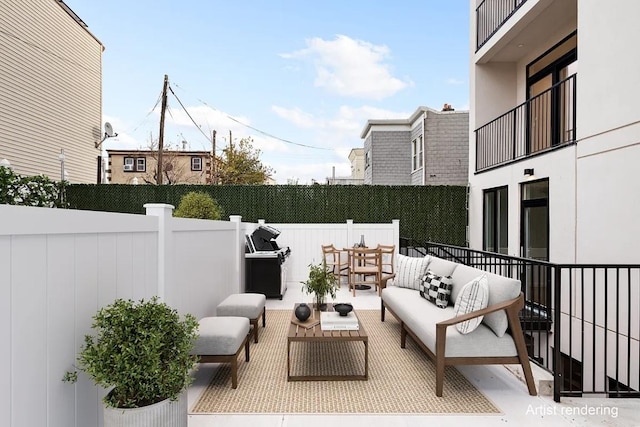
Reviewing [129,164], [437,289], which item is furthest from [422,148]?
[129,164]

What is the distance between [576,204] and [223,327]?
16.2ft

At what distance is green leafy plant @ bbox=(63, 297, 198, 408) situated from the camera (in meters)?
1.79

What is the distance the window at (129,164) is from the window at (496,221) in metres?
21.9

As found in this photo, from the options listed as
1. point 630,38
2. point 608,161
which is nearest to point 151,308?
point 608,161

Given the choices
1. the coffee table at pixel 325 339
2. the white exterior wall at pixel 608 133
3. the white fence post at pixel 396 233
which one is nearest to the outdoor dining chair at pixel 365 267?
the white fence post at pixel 396 233

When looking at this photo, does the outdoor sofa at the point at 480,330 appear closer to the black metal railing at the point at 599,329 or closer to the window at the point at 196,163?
the black metal railing at the point at 599,329

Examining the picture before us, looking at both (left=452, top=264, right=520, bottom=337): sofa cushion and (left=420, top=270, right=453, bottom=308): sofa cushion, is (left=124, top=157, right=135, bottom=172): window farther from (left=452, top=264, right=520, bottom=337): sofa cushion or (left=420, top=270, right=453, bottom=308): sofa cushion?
(left=452, top=264, right=520, bottom=337): sofa cushion

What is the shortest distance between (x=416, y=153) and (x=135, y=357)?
12.5 metres

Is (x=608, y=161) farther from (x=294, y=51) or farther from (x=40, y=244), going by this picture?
(x=294, y=51)

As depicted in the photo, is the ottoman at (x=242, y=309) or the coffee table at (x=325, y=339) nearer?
the coffee table at (x=325, y=339)

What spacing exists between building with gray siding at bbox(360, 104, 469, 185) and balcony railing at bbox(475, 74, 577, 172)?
3093 millimetres

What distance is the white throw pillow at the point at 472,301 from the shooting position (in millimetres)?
3099

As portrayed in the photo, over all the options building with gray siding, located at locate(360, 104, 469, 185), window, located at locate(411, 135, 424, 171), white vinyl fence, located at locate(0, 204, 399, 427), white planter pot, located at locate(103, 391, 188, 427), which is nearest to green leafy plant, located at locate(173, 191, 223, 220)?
white vinyl fence, located at locate(0, 204, 399, 427)

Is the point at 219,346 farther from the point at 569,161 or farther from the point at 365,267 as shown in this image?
the point at 569,161
